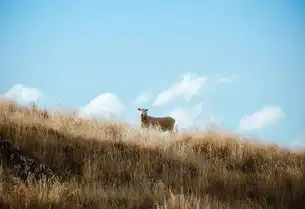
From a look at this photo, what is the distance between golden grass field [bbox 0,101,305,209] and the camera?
6850 mm

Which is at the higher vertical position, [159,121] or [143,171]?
[159,121]

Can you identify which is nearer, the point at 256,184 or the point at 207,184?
the point at 207,184

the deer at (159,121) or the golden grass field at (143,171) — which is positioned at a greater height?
the deer at (159,121)

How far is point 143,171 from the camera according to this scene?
367 inches

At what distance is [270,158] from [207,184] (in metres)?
3.50

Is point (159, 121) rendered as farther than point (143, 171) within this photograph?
Yes

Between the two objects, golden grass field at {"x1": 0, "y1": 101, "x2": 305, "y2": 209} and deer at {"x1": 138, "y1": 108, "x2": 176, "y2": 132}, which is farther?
deer at {"x1": 138, "y1": 108, "x2": 176, "y2": 132}

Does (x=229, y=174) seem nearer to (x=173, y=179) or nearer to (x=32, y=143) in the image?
(x=173, y=179)

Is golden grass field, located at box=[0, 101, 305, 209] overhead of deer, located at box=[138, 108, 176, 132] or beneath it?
beneath

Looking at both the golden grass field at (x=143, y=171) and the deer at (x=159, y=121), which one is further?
the deer at (x=159, y=121)

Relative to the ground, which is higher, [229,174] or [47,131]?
[47,131]

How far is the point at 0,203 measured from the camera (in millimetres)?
5965

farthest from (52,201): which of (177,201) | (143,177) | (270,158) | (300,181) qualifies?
(270,158)

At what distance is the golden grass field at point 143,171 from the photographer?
685cm
